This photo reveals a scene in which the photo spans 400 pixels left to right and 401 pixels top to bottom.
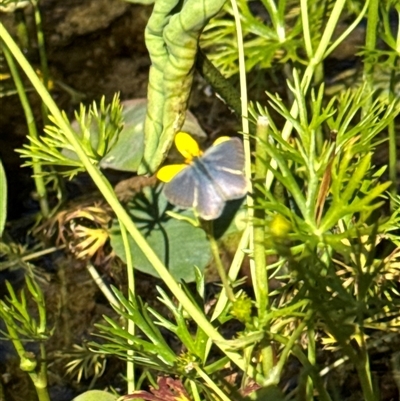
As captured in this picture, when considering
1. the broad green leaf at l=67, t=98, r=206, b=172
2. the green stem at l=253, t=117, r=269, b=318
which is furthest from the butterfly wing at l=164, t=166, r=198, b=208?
the broad green leaf at l=67, t=98, r=206, b=172

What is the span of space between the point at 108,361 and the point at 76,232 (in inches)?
6.7

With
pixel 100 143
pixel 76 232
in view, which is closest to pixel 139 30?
pixel 76 232

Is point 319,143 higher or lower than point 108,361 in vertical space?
higher

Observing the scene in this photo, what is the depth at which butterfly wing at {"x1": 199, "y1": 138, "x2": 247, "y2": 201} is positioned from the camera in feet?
2.52

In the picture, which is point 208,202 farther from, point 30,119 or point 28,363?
point 30,119

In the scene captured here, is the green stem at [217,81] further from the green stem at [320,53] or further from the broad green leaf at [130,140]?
the broad green leaf at [130,140]

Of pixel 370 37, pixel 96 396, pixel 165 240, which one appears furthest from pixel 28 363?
pixel 370 37

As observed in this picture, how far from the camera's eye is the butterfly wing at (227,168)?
2.52 feet

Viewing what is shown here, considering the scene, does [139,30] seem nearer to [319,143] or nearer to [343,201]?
[319,143]

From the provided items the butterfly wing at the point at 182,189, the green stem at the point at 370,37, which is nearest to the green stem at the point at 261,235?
the butterfly wing at the point at 182,189

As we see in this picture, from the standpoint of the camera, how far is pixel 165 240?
1.11 metres

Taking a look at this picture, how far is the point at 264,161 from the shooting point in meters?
0.64

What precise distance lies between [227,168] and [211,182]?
2cm

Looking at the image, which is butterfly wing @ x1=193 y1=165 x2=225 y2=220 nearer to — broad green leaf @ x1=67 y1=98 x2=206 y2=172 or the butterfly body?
the butterfly body
